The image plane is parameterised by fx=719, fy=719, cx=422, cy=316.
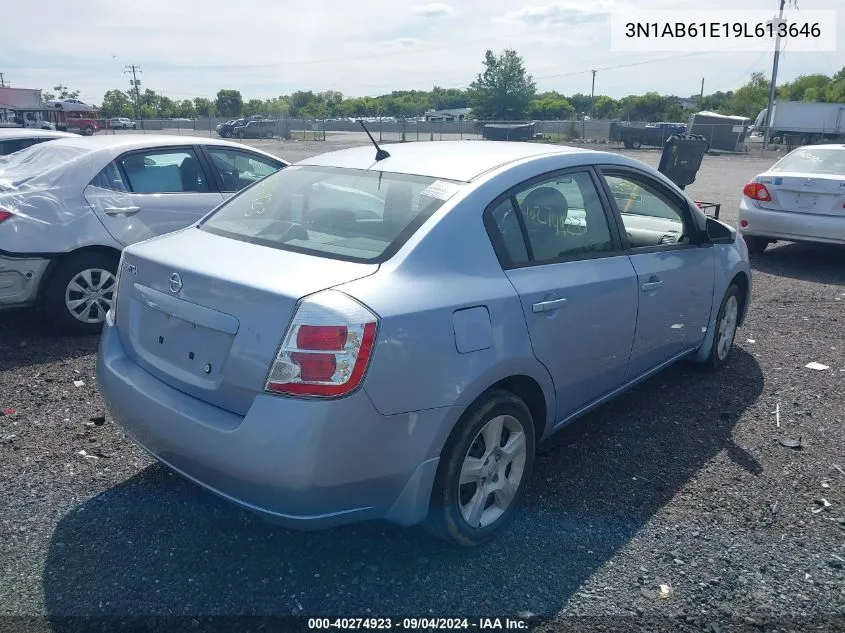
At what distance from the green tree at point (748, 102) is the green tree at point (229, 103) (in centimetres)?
6309

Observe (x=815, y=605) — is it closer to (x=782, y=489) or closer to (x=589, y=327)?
(x=782, y=489)

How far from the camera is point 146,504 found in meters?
3.39

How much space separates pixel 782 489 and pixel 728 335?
1.90 metres

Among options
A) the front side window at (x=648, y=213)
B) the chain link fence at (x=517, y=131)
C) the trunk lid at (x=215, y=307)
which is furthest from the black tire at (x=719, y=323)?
the chain link fence at (x=517, y=131)

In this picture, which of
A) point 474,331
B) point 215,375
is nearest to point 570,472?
point 474,331

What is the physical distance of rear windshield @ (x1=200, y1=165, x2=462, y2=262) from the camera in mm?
3025

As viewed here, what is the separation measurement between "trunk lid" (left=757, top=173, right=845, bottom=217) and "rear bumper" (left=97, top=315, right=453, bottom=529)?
297 inches

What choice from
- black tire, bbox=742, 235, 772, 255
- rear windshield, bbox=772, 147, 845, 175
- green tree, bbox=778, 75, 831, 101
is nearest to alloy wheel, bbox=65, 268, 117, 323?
black tire, bbox=742, 235, 772, 255

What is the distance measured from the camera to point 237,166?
21.9 ft

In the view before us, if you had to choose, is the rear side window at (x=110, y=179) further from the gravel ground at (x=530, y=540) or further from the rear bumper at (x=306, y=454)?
the rear bumper at (x=306, y=454)

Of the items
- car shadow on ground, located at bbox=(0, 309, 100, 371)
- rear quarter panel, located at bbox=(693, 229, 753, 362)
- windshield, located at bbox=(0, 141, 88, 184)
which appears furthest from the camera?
windshield, located at bbox=(0, 141, 88, 184)

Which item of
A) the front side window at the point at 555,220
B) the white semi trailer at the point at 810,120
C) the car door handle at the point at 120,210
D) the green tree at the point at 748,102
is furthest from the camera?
the green tree at the point at 748,102

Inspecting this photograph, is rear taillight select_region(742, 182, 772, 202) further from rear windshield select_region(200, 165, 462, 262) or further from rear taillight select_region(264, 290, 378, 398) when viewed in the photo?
rear taillight select_region(264, 290, 378, 398)

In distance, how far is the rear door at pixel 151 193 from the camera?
584 cm
